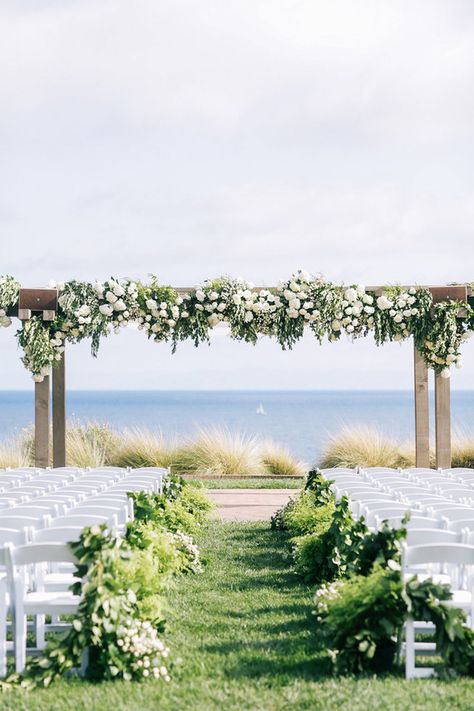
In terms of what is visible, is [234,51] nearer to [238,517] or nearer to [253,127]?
[253,127]

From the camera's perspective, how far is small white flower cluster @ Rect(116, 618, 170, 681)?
5.70m

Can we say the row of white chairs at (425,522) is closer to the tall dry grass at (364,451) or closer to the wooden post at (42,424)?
the wooden post at (42,424)

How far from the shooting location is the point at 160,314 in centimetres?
1499

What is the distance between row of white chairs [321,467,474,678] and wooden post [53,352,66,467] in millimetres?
5511

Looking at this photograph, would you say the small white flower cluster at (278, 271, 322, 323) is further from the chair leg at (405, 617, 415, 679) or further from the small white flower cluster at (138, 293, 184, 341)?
the chair leg at (405, 617, 415, 679)

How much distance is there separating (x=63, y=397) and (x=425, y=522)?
32.7ft

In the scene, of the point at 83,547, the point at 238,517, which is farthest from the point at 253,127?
the point at 83,547

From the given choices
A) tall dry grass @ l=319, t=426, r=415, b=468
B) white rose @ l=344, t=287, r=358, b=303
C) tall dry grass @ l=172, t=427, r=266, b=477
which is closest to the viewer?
white rose @ l=344, t=287, r=358, b=303

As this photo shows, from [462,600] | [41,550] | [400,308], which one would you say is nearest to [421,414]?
[400,308]

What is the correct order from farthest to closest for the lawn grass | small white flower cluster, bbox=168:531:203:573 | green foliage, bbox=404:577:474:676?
the lawn grass < small white flower cluster, bbox=168:531:203:573 < green foliage, bbox=404:577:474:676

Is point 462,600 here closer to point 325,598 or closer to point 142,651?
point 325,598

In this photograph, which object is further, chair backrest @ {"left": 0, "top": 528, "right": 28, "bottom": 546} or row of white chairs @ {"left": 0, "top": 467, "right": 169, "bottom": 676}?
chair backrest @ {"left": 0, "top": 528, "right": 28, "bottom": 546}

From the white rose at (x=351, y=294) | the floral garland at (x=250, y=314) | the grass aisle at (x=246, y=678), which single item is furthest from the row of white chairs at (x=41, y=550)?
the white rose at (x=351, y=294)

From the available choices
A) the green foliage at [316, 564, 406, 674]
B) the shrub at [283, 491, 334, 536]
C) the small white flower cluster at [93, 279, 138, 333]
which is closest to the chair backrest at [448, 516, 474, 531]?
the green foliage at [316, 564, 406, 674]
